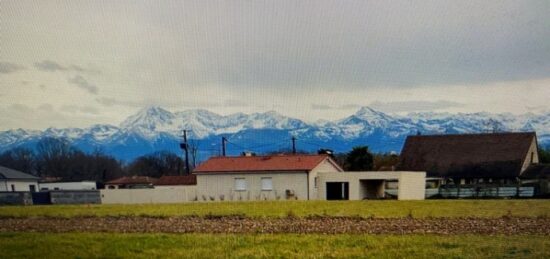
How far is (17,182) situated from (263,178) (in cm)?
2076

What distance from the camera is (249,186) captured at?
3938cm

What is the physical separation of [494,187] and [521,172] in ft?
Answer: 24.8

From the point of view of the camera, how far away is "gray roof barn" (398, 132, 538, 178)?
43.4 meters

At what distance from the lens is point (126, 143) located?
53.1 feet

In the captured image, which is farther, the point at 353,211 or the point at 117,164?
the point at 117,164

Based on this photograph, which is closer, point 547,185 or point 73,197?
point 547,185

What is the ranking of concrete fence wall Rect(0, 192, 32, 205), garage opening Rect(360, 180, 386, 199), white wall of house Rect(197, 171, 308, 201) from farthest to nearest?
garage opening Rect(360, 180, 386, 199), white wall of house Rect(197, 171, 308, 201), concrete fence wall Rect(0, 192, 32, 205)

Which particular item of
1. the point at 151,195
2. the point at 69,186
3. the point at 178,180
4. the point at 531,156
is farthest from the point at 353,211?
the point at 69,186

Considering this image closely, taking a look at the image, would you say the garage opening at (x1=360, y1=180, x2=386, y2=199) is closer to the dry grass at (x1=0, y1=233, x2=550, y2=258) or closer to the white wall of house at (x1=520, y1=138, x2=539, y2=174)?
the white wall of house at (x1=520, y1=138, x2=539, y2=174)

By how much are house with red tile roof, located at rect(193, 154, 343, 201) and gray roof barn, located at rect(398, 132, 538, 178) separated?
9.68 metres

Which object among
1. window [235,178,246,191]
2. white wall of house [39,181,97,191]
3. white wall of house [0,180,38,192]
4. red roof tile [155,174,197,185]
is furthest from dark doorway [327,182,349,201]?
white wall of house [39,181,97,191]

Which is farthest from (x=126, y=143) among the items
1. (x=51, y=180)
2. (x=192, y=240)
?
(x=51, y=180)

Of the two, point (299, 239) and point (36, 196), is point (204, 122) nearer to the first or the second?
point (299, 239)

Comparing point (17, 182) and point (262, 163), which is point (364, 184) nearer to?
point (262, 163)
